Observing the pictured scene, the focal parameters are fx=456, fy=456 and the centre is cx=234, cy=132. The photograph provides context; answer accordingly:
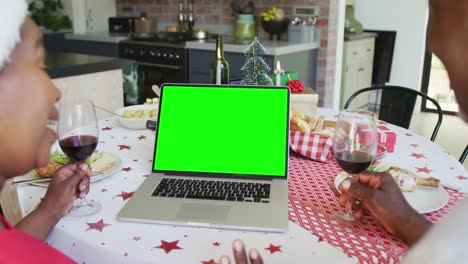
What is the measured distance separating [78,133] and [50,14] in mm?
4329

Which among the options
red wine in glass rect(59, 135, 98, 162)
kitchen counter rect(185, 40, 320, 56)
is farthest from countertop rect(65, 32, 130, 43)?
red wine in glass rect(59, 135, 98, 162)

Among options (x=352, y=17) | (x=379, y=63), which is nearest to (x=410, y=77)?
(x=379, y=63)

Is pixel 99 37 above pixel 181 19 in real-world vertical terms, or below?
below

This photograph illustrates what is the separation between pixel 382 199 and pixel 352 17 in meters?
4.41

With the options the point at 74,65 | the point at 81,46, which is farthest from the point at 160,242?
the point at 81,46

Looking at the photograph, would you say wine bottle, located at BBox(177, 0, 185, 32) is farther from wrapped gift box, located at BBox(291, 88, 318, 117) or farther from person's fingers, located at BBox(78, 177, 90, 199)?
person's fingers, located at BBox(78, 177, 90, 199)

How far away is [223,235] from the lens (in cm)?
98

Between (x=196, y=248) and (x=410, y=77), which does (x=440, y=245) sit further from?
(x=410, y=77)

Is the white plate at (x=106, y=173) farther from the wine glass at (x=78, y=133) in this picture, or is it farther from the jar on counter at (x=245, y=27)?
the jar on counter at (x=245, y=27)

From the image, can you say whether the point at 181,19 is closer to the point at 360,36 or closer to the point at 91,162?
the point at 360,36

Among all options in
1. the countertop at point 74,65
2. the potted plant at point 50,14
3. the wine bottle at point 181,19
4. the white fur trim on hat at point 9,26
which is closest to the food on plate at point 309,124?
the white fur trim on hat at point 9,26

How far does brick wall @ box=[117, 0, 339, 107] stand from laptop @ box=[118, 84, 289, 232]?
2.59 m

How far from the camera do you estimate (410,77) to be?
514cm

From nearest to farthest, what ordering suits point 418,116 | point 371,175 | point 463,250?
point 463,250 < point 371,175 < point 418,116
